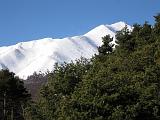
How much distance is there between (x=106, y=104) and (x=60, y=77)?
391 inches

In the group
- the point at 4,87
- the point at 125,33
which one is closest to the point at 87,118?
the point at 125,33

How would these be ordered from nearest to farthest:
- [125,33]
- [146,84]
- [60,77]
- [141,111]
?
1. [141,111]
2. [146,84]
3. [60,77]
4. [125,33]

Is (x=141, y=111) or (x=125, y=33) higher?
(x=125, y=33)

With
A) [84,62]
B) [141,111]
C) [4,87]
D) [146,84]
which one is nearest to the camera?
[141,111]

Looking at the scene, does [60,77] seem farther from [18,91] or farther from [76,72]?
[18,91]

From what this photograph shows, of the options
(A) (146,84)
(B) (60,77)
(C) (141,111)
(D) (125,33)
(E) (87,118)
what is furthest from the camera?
(D) (125,33)

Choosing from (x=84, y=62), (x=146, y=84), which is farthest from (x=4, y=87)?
(x=146, y=84)

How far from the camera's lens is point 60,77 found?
43531 millimetres

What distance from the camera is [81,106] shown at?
34.9 metres

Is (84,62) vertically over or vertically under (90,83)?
over

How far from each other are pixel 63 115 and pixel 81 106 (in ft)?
5.64

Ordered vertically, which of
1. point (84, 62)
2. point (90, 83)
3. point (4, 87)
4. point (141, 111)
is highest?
point (4, 87)

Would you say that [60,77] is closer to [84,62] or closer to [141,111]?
[84,62]

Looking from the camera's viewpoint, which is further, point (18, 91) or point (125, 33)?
point (18, 91)
